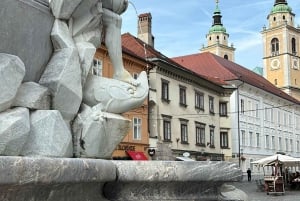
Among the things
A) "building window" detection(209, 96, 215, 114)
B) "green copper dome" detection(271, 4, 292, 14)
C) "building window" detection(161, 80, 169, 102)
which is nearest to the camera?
"building window" detection(161, 80, 169, 102)

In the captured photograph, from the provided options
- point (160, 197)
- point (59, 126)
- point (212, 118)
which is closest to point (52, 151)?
point (59, 126)

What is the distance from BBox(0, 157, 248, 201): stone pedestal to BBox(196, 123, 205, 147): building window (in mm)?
35409

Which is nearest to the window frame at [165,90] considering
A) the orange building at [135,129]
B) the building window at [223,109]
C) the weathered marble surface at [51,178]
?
the orange building at [135,129]

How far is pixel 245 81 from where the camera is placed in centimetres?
4812

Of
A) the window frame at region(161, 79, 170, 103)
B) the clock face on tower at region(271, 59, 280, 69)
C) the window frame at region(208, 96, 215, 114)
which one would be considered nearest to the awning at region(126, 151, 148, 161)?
the window frame at region(161, 79, 170, 103)

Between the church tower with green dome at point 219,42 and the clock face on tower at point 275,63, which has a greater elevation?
the church tower with green dome at point 219,42

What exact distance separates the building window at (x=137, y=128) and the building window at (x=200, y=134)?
9105 mm

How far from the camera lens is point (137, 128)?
30906 millimetres

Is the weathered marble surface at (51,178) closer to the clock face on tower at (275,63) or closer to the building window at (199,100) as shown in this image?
the building window at (199,100)

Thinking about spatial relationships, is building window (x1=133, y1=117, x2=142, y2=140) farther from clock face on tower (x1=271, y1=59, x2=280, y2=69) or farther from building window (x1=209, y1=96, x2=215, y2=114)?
clock face on tower (x1=271, y1=59, x2=280, y2=69)

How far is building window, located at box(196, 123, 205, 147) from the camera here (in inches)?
1550

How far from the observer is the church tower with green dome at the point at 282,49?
86.2m

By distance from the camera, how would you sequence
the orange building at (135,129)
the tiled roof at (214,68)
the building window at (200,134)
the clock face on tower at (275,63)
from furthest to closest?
the clock face on tower at (275,63)
the tiled roof at (214,68)
the building window at (200,134)
the orange building at (135,129)

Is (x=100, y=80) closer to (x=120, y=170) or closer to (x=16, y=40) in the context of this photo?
(x=16, y=40)
